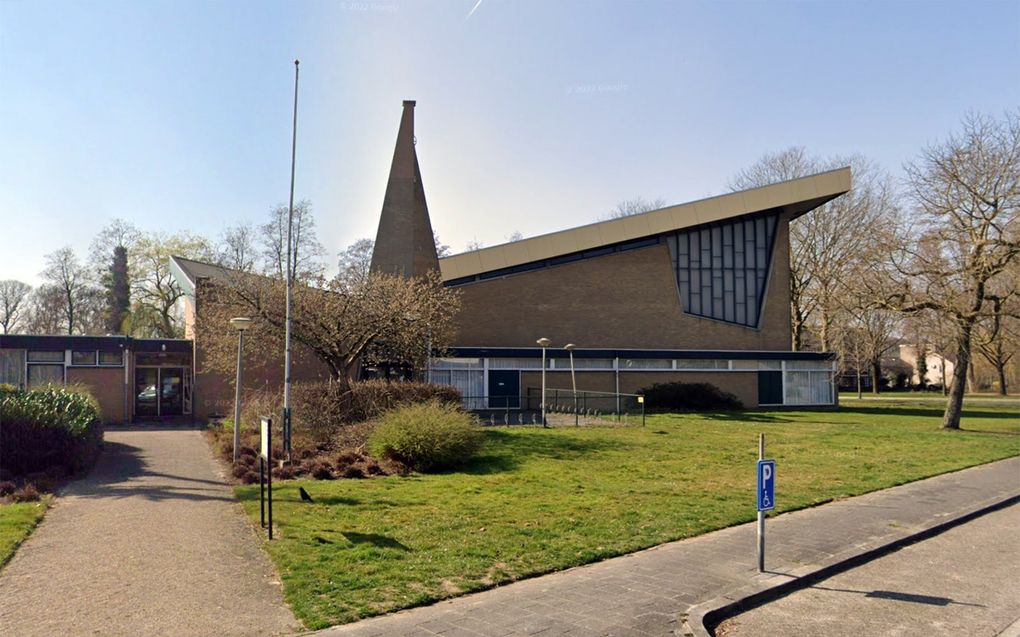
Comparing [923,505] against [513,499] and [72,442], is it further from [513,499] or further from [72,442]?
[72,442]

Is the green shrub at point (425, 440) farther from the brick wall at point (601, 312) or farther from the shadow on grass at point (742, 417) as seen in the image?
the brick wall at point (601, 312)

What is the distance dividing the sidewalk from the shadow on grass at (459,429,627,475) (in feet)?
21.2

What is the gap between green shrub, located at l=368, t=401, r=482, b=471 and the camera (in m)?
15.7

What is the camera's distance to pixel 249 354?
22734 millimetres

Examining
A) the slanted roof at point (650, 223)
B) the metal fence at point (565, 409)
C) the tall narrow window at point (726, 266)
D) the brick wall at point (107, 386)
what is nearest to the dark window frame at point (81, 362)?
the brick wall at point (107, 386)

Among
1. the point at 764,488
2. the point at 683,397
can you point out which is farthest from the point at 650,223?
the point at 764,488

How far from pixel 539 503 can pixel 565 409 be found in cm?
2014

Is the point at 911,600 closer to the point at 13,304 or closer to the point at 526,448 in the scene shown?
the point at 526,448

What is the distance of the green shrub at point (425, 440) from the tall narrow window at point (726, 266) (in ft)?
90.8

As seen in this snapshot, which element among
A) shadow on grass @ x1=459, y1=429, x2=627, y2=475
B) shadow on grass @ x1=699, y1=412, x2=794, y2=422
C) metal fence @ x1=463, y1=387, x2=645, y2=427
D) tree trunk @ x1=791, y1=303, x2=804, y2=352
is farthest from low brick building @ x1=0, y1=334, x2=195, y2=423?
tree trunk @ x1=791, y1=303, x2=804, y2=352

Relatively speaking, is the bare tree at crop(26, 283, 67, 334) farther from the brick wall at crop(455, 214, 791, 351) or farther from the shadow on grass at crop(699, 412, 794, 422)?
the shadow on grass at crop(699, 412, 794, 422)

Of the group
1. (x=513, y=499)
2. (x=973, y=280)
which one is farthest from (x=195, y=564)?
(x=973, y=280)

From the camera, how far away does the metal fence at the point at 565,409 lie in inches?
1069

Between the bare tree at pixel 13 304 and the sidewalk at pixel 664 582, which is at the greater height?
the bare tree at pixel 13 304
